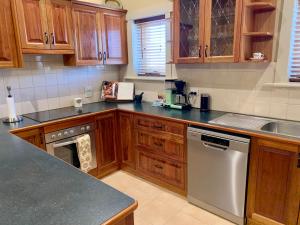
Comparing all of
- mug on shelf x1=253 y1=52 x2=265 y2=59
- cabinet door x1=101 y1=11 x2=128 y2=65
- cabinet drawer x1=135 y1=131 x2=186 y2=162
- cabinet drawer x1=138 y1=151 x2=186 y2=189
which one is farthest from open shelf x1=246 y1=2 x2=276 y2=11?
cabinet door x1=101 y1=11 x2=128 y2=65

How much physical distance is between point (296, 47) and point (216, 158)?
125cm

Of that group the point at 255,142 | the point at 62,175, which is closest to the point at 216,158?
the point at 255,142

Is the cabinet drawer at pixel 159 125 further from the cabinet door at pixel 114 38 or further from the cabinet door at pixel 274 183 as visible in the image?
the cabinet door at pixel 114 38

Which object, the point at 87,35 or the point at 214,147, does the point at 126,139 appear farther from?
the point at 87,35

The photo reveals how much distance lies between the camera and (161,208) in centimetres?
237

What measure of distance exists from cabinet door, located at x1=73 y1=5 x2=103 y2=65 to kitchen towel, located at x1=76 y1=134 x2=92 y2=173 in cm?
95

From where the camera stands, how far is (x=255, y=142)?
1.85 meters

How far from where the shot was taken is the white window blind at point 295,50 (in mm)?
2051

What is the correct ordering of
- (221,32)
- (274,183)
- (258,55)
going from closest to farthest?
(274,183) → (258,55) → (221,32)

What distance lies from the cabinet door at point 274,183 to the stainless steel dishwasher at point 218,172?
77 millimetres

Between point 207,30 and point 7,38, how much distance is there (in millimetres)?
1946

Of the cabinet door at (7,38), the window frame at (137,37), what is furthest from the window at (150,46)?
the cabinet door at (7,38)

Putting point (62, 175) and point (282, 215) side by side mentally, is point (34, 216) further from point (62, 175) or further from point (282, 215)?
point (282, 215)

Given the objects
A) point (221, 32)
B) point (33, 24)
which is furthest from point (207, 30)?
point (33, 24)
